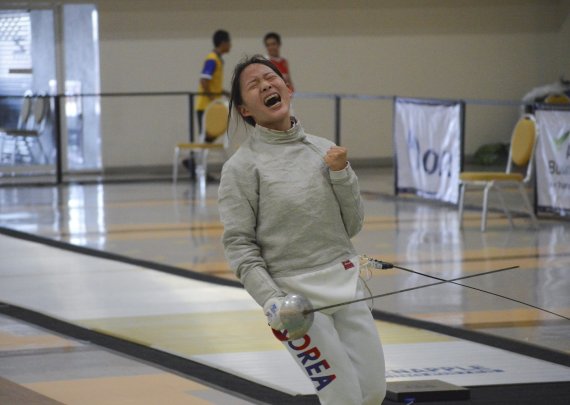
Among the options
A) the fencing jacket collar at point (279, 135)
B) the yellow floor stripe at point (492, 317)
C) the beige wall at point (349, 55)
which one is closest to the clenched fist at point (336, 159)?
the fencing jacket collar at point (279, 135)

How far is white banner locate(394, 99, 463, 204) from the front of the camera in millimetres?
11500

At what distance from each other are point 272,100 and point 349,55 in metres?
13.4

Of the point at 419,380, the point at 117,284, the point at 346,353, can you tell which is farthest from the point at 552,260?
the point at 346,353

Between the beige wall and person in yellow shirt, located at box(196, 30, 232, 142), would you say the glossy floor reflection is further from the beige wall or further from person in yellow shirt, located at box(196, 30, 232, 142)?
the beige wall

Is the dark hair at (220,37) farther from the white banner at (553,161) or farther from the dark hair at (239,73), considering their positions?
the dark hair at (239,73)

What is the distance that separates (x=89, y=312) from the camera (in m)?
6.79

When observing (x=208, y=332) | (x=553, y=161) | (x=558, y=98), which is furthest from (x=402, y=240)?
(x=558, y=98)

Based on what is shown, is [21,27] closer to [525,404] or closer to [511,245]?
[511,245]

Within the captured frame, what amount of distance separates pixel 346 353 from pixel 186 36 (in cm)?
1298

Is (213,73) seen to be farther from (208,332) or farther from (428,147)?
(208,332)

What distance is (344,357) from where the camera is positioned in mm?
3324

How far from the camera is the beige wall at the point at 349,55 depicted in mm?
15812

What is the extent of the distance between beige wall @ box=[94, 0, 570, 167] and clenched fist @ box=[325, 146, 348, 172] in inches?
499

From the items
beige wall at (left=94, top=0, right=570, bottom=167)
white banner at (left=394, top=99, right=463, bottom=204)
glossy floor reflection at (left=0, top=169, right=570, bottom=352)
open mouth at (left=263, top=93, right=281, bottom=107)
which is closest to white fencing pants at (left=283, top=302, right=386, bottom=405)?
open mouth at (left=263, top=93, right=281, bottom=107)
